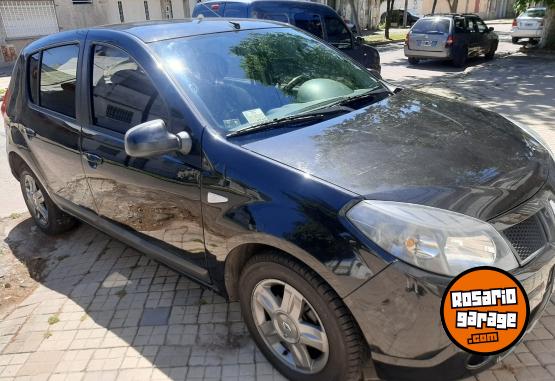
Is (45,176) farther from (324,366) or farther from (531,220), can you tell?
(531,220)

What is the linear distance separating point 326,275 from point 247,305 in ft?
2.27

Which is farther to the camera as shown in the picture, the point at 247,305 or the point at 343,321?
the point at 247,305

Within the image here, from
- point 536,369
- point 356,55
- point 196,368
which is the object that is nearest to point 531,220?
point 536,369

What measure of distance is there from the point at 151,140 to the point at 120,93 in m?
0.79

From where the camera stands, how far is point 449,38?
13.6m

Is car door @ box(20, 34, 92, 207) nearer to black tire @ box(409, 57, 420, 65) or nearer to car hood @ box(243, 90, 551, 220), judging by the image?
car hood @ box(243, 90, 551, 220)

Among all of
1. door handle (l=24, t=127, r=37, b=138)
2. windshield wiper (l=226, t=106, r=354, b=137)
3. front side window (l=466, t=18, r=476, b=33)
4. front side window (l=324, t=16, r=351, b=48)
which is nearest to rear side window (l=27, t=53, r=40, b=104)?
door handle (l=24, t=127, r=37, b=138)

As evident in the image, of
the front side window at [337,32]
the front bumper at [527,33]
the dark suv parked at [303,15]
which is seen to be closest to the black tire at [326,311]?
the dark suv parked at [303,15]

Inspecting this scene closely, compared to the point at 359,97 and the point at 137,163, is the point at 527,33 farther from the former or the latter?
the point at 137,163

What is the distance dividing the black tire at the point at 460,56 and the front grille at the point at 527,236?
13122mm

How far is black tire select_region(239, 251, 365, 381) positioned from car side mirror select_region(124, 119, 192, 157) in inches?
28.5

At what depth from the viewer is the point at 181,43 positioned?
9.22 feet

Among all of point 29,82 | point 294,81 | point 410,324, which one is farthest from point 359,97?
point 29,82

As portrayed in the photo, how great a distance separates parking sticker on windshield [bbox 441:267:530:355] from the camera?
1.80 meters
